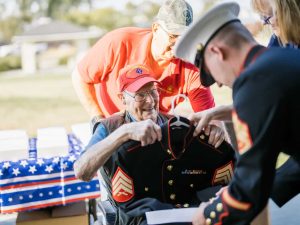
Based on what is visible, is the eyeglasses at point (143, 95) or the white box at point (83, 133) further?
the white box at point (83, 133)

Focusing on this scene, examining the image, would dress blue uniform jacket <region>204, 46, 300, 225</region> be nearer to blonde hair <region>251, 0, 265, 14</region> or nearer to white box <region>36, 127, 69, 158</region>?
blonde hair <region>251, 0, 265, 14</region>

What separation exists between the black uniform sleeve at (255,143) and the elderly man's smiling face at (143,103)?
823 millimetres

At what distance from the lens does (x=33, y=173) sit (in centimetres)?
281

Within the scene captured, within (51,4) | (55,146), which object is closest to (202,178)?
(55,146)

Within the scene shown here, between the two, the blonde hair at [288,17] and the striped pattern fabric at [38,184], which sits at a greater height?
the blonde hair at [288,17]

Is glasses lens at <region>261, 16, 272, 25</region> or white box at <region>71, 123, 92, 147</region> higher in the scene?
glasses lens at <region>261, 16, 272, 25</region>

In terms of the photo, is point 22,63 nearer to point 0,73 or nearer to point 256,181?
point 0,73

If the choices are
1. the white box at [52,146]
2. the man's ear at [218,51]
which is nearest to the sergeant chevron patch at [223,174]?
the man's ear at [218,51]

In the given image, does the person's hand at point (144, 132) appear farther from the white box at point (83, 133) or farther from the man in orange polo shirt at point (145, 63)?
the white box at point (83, 133)

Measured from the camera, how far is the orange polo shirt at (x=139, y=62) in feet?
8.67

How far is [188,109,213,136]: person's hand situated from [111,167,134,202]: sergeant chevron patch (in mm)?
325

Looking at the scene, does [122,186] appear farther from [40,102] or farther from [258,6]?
[40,102]

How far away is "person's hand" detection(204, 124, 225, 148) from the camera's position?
217 centimetres

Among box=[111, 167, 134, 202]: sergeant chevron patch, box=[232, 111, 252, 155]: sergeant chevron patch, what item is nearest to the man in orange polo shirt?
box=[111, 167, 134, 202]: sergeant chevron patch
